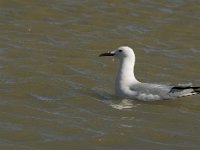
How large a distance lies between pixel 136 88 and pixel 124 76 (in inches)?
18.1

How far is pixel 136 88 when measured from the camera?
1134cm

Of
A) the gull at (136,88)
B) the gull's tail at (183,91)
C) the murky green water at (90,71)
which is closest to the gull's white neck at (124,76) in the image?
the gull at (136,88)

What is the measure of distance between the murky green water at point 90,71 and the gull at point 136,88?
146 millimetres

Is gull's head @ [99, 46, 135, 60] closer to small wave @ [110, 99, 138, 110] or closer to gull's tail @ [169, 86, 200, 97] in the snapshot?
small wave @ [110, 99, 138, 110]

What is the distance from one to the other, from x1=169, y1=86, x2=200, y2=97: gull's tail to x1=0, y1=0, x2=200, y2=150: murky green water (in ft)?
0.62

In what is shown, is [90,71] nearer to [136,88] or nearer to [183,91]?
[136,88]

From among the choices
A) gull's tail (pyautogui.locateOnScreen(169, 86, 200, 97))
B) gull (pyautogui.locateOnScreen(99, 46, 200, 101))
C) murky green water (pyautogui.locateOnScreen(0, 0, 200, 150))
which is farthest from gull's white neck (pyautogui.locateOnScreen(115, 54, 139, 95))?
gull's tail (pyautogui.locateOnScreen(169, 86, 200, 97))

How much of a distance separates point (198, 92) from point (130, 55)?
145cm

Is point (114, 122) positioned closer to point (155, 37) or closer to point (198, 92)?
point (198, 92)

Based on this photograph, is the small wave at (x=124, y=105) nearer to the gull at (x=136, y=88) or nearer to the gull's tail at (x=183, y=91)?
the gull at (x=136, y=88)

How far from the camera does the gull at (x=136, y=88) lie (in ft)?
36.2

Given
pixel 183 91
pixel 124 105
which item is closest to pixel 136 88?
pixel 124 105

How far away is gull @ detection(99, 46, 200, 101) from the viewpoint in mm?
11039

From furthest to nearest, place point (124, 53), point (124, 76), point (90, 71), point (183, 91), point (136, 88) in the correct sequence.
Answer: point (90, 71) → point (124, 53) → point (124, 76) → point (136, 88) → point (183, 91)
